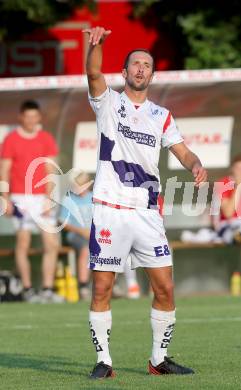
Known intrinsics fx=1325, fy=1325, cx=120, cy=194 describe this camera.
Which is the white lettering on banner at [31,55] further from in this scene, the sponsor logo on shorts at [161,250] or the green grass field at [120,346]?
the sponsor logo on shorts at [161,250]

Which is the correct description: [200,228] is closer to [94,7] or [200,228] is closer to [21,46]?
[94,7]

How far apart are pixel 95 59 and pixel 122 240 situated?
1.27 metres

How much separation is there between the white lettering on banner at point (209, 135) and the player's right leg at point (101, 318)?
10217mm

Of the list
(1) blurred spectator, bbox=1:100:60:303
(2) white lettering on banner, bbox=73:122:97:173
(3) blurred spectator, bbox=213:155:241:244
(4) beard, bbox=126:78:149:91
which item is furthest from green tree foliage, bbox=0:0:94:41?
(4) beard, bbox=126:78:149:91

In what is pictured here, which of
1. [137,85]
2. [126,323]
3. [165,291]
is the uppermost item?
[137,85]

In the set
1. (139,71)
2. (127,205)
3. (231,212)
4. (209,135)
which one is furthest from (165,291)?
(209,135)

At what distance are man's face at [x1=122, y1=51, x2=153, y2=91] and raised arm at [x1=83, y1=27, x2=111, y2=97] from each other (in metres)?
0.19

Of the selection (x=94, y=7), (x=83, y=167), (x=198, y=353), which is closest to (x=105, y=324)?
(x=198, y=353)

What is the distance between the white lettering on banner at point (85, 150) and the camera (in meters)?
19.1

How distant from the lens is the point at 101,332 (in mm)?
8906

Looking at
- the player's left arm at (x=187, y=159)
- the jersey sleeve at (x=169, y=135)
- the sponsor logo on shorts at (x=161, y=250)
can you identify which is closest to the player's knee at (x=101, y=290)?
the sponsor logo on shorts at (x=161, y=250)

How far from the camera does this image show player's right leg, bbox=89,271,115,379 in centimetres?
889

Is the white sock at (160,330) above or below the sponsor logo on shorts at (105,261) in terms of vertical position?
below

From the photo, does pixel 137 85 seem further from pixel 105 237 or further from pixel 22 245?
pixel 22 245
